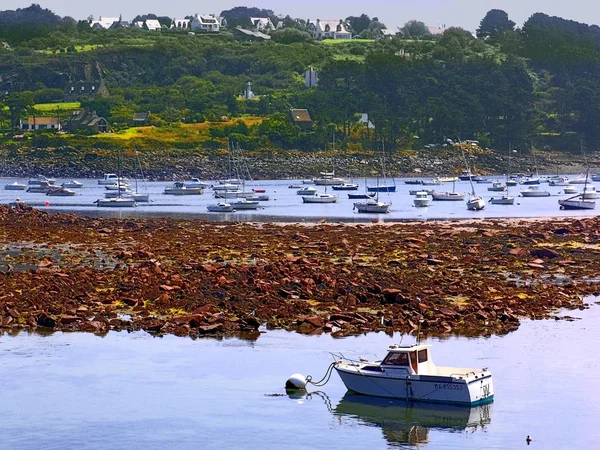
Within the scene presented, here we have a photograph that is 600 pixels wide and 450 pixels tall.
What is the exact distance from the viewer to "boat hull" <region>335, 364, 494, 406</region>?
3962 cm

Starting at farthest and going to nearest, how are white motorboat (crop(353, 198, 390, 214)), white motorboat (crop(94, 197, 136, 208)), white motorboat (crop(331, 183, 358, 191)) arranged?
white motorboat (crop(331, 183, 358, 191)), white motorboat (crop(94, 197, 136, 208)), white motorboat (crop(353, 198, 390, 214))

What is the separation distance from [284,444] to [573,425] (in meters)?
8.93

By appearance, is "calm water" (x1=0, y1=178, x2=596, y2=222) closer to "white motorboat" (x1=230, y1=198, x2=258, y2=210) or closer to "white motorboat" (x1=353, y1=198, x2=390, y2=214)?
"white motorboat" (x1=353, y1=198, x2=390, y2=214)

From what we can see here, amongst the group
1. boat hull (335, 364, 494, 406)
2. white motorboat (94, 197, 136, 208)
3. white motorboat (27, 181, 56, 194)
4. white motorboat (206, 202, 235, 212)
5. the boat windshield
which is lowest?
white motorboat (27, 181, 56, 194)

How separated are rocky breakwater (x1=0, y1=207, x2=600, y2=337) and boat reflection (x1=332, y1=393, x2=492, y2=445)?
1039cm

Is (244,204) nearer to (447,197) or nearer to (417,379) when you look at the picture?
(447,197)

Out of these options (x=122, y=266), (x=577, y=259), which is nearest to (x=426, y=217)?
(x=577, y=259)

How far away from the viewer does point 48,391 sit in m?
42.6

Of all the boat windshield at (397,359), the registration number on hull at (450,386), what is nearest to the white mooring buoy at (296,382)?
the boat windshield at (397,359)

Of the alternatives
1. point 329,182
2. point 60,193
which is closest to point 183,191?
point 60,193

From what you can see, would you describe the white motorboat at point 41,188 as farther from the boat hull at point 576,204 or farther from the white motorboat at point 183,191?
the boat hull at point 576,204

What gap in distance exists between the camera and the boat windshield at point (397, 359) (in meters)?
40.2

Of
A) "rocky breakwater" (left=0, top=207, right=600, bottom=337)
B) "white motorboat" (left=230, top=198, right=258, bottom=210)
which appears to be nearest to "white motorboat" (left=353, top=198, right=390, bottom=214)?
"white motorboat" (left=230, top=198, right=258, bottom=210)

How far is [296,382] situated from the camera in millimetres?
42469
